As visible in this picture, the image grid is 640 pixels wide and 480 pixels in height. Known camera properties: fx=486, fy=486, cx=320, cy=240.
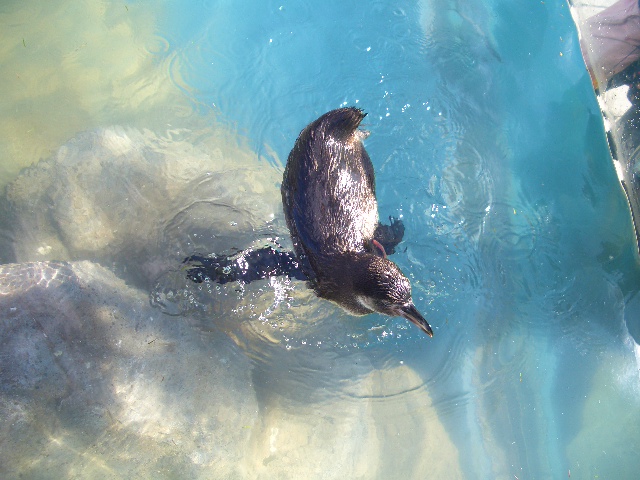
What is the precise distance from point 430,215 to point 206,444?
362 centimetres

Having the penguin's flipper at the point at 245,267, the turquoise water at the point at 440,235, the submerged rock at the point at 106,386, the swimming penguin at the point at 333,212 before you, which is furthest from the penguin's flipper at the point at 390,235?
the submerged rock at the point at 106,386

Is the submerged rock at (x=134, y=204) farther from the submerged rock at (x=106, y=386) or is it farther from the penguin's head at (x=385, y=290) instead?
the penguin's head at (x=385, y=290)

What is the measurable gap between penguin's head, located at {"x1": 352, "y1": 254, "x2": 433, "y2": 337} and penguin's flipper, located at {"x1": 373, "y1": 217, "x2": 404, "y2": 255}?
4.02 feet

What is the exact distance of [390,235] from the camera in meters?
5.47

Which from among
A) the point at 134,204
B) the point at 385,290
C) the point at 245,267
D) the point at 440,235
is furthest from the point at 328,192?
the point at 134,204

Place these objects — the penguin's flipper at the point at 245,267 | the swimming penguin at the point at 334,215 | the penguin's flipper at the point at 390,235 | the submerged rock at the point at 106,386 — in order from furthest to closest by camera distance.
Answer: the penguin's flipper at the point at 390,235
the penguin's flipper at the point at 245,267
the submerged rock at the point at 106,386
the swimming penguin at the point at 334,215

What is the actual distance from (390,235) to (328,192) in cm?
135

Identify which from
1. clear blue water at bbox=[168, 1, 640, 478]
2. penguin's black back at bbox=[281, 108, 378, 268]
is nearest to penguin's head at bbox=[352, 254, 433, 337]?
penguin's black back at bbox=[281, 108, 378, 268]

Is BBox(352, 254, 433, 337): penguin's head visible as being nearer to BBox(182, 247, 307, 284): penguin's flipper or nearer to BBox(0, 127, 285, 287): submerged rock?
BBox(182, 247, 307, 284): penguin's flipper

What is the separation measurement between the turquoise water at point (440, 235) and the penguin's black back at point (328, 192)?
1081 millimetres

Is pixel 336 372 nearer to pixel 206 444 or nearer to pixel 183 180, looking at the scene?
pixel 206 444

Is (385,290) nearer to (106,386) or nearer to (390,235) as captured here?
(390,235)

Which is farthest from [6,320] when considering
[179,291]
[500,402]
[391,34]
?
[391,34]

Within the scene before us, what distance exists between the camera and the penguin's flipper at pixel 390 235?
530 centimetres
